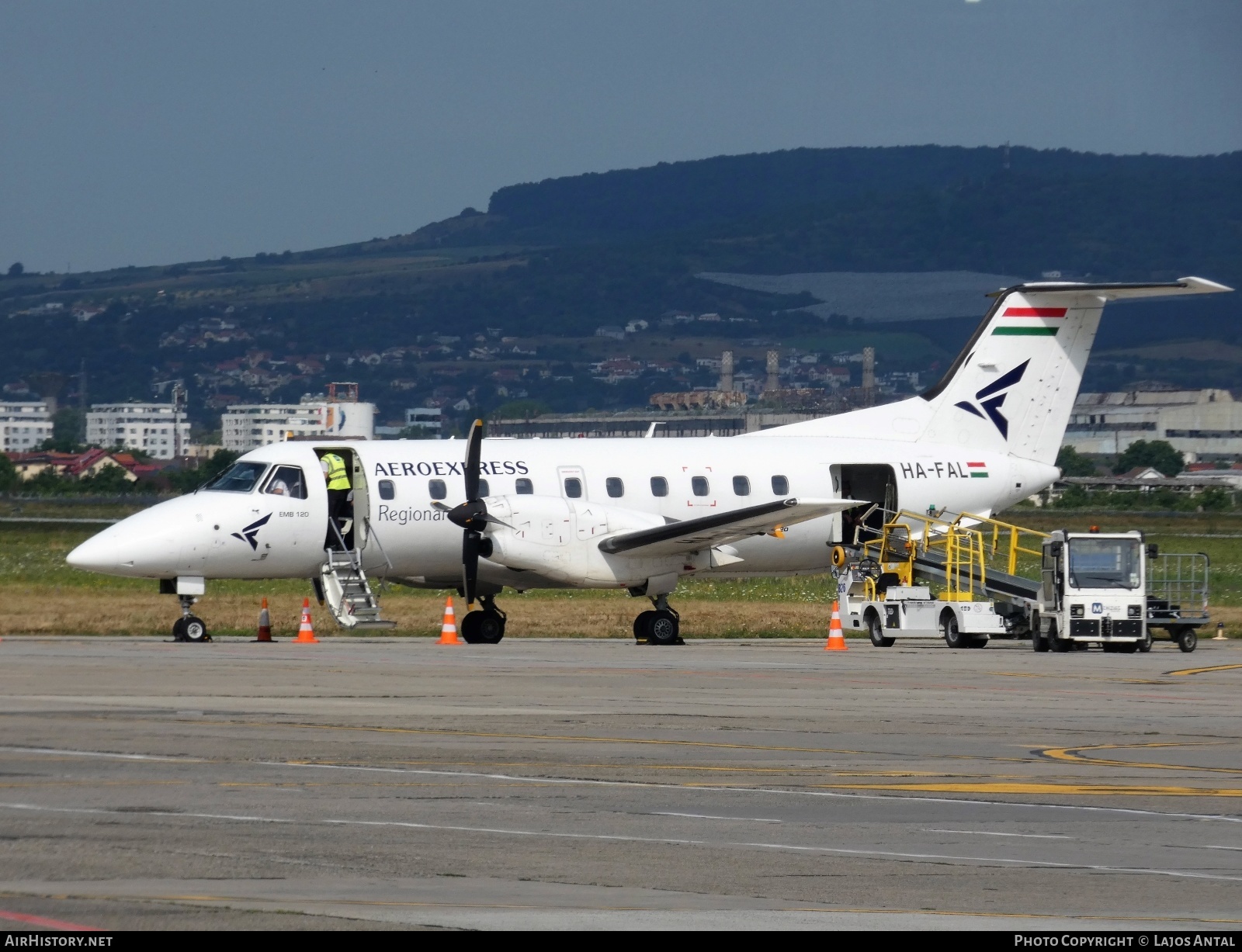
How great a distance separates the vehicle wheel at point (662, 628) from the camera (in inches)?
1134

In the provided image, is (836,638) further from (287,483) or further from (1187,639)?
(287,483)

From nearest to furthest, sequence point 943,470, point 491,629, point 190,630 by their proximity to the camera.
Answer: point 190,630
point 491,629
point 943,470

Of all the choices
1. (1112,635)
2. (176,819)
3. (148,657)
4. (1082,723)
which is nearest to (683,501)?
(1112,635)

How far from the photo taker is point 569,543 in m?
28.2

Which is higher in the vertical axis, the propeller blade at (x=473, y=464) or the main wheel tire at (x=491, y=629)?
the propeller blade at (x=473, y=464)

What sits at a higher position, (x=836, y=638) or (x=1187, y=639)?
(x=836, y=638)

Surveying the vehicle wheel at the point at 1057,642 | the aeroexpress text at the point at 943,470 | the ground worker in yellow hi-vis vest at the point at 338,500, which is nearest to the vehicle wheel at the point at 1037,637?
the vehicle wheel at the point at 1057,642

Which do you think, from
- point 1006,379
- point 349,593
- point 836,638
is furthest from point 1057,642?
point 349,593

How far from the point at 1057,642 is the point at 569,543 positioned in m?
7.57

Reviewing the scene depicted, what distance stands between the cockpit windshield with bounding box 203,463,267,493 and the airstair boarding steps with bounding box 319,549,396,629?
1622 millimetres

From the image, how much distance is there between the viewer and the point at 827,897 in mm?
8641

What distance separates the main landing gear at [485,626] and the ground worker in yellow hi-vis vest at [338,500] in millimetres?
2314

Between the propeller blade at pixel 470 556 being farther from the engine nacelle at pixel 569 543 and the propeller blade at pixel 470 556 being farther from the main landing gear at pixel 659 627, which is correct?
the main landing gear at pixel 659 627
